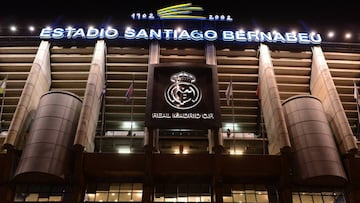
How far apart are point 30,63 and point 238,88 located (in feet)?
79.2

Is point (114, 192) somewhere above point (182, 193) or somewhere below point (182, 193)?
above

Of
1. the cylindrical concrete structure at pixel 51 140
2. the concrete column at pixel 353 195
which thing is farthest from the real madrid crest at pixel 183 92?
the concrete column at pixel 353 195

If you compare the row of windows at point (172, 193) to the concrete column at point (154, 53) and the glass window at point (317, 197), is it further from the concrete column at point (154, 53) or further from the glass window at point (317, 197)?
the concrete column at point (154, 53)

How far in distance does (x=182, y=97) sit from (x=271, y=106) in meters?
9.09

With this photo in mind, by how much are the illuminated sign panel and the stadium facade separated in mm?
105

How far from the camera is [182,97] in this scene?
3491 centimetres

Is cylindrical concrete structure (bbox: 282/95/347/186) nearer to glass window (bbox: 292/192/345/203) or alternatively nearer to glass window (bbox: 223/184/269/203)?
glass window (bbox: 292/192/345/203)

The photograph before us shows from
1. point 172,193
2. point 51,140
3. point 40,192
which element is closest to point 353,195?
point 172,193

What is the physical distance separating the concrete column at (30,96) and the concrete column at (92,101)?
5.57 metres

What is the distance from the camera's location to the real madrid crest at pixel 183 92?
113 ft

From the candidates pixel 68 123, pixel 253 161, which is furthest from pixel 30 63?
pixel 253 161

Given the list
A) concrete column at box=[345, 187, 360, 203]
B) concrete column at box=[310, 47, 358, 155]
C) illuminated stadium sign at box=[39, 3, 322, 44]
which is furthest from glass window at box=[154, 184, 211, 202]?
illuminated stadium sign at box=[39, 3, 322, 44]

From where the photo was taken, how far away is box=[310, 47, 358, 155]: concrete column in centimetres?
3356

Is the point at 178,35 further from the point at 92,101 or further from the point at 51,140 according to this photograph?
the point at 51,140
